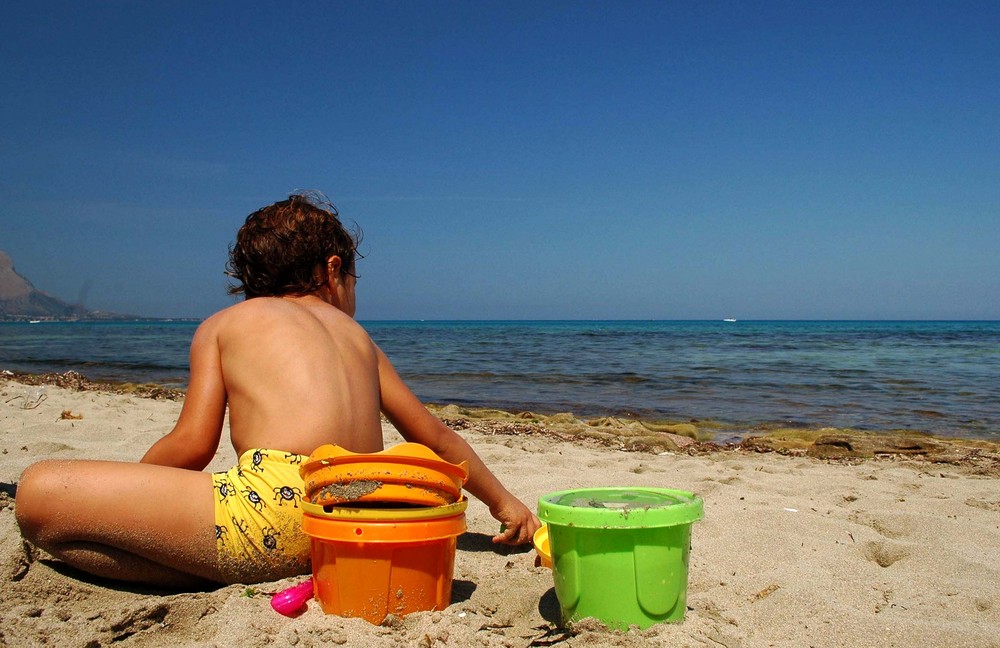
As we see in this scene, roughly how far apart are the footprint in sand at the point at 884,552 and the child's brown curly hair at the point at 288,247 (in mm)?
2267

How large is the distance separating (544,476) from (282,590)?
2.11 metres

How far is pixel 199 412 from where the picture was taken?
2.38 m

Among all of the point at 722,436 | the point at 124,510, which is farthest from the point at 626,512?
the point at 722,436

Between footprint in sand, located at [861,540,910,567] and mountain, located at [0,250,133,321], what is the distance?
100782mm

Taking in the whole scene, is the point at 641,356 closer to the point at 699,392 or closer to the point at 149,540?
the point at 699,392

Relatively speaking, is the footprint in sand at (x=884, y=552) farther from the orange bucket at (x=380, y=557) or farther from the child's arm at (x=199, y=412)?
the child's arm at (x=199, y=412)

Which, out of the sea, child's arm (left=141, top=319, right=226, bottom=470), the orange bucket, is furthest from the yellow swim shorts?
the sea

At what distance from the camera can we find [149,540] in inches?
82.1

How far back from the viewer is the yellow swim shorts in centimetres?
207

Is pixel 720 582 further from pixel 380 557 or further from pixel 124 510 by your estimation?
pixel 124 510

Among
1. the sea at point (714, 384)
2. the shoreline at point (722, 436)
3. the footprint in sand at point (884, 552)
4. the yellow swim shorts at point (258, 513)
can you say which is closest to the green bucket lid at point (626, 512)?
the yellow swim shorts at point (258, 513)

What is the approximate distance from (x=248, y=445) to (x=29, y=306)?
108675 millimetres

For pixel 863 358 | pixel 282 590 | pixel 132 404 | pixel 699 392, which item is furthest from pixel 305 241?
pixel 863 358

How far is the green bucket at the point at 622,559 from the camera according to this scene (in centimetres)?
180
